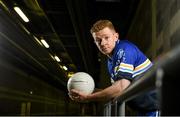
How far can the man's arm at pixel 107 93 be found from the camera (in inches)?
98.3

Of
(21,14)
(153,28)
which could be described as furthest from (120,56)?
(21,14)

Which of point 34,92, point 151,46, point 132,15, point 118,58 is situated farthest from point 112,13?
point 34,92

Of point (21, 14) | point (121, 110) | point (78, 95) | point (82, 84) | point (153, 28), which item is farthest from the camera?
point (21, 14)

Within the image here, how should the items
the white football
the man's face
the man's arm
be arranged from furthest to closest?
the white football < the man's face < the man's arm

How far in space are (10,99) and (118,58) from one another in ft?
28.8

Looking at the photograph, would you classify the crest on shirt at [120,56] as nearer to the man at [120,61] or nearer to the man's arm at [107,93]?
the man at [120,61]

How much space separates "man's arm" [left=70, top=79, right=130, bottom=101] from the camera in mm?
2496

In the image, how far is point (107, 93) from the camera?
2619 mm

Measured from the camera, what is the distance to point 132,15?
702 cm

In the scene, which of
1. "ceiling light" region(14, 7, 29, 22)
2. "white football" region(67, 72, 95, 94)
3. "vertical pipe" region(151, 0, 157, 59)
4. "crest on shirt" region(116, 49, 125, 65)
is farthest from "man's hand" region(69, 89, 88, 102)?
"ceiling light" region(14, 7, 29, 22)

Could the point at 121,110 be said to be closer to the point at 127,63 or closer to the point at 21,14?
the point at 127,63

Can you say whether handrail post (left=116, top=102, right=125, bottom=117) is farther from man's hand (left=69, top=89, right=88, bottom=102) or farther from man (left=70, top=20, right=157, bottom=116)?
man's hand (left=69, top=89, right=88, bottom=102)

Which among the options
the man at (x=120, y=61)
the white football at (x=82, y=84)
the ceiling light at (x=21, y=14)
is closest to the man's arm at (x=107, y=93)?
the man at (x=120, y=61)

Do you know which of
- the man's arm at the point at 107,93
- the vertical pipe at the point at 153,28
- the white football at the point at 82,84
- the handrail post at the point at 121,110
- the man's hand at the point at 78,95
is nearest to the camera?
the handrail post at the point at 121,110
